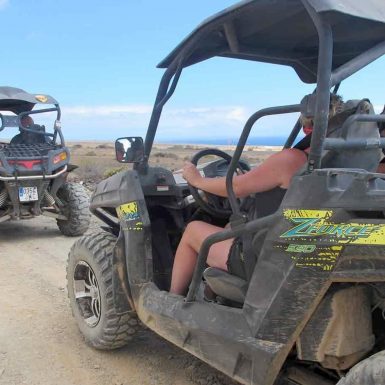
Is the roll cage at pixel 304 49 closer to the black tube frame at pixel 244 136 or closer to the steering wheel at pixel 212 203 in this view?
the black tube frame at pixel 244 136

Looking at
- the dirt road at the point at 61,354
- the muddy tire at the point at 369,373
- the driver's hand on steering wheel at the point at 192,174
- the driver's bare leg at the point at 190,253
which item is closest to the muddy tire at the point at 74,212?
the dirt road at the point at 61,354

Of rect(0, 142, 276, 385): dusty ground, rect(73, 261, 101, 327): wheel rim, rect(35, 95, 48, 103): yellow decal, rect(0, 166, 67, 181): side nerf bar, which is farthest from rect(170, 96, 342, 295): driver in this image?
rect(35, 95, 48, 103): yellow decal

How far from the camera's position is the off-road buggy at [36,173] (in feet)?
27.6

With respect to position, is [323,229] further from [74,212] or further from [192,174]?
[74,212]

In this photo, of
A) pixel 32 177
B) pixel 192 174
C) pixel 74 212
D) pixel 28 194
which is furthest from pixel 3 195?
pixel 192 174

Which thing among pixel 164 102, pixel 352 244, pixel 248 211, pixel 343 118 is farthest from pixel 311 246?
pixel 164 102

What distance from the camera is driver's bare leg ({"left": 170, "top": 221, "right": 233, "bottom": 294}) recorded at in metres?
3.29

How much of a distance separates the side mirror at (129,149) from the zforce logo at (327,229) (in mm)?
1455

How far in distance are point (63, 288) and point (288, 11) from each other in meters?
3.75

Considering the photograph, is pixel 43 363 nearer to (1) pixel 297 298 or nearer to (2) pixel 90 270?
(2) pixel 90 270

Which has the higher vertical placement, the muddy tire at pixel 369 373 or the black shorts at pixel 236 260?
the black shorts at pixel 236 260

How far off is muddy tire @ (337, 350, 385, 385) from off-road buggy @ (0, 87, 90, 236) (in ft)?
22.7

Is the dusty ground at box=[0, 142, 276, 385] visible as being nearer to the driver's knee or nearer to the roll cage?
the driver's knee

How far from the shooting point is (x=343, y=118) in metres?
2.68
